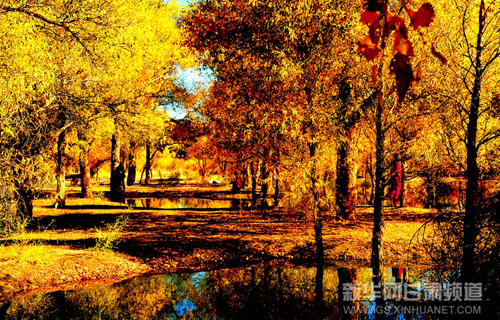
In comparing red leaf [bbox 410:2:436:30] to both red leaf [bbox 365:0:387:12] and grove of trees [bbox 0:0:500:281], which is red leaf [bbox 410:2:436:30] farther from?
grove of trees [bbox 0:0:500:281]

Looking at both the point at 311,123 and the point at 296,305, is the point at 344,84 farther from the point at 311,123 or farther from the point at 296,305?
the point at 296,305

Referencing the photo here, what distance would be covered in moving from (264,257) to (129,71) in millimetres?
11506

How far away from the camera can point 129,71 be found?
18.5m

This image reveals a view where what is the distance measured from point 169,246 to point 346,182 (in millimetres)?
8394

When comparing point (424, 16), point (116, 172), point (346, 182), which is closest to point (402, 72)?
point (424, 16)

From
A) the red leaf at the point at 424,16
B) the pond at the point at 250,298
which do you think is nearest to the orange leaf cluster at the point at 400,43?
the red leaf at the point at 424,16

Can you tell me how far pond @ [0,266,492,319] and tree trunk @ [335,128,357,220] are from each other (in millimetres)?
5730

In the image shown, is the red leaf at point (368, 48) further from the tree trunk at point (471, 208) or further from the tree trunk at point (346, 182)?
the tree trunk at point (346, 182)

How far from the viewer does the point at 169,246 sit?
1406 centimetres

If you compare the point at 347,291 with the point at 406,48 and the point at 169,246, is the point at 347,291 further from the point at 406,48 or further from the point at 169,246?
the point at 406,48

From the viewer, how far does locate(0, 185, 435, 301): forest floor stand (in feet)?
37.0

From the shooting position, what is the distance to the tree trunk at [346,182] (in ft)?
55.8

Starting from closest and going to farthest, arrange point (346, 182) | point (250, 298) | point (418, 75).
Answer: point (418, 75)
point (250, 298)
point (346, 182)

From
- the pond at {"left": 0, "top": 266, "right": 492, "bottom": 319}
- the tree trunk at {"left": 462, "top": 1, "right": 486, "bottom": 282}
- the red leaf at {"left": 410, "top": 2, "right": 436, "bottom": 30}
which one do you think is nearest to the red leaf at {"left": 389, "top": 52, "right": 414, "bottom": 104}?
the red leaf at {"left": 410, "top": 2, "right": 436, "bottom": 30}
